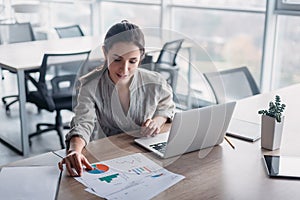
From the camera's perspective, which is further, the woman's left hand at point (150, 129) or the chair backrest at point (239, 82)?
the chair backrest at point (239, 82)

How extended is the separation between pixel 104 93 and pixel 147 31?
0.33 metres

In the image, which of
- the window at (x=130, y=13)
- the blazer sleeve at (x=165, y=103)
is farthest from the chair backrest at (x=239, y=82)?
the window at (x=130, y=13)

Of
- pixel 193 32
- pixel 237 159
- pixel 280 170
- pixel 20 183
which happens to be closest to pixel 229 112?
pixel 237 159

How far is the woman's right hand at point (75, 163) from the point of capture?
1.41 metres

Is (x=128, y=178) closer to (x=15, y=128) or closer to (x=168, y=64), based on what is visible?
(x=168, y=64)

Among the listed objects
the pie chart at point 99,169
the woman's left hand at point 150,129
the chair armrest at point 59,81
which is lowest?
the chair armrest at point 59,81

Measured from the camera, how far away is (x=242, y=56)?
4.52m

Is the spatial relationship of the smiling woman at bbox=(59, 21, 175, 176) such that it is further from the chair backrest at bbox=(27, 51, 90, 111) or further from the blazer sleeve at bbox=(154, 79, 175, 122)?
the chair backrest at bbox=(27, 51, 90, 111)

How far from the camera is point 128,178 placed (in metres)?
1.40

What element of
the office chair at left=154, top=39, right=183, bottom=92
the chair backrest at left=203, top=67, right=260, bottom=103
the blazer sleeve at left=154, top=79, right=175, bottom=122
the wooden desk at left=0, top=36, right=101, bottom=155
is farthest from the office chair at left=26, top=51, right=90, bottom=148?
the blazer sleeve at left=154, top=79, right=175, bottom=122

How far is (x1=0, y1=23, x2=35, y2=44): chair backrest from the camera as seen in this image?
4672mm

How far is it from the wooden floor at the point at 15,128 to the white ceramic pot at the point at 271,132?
85.8 inches

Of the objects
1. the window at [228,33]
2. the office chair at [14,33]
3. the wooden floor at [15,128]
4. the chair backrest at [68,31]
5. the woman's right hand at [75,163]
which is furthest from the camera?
the chair backrest at [68,31]

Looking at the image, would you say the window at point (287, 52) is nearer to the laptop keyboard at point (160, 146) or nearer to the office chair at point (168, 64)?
the office chair at point (168, 64)
